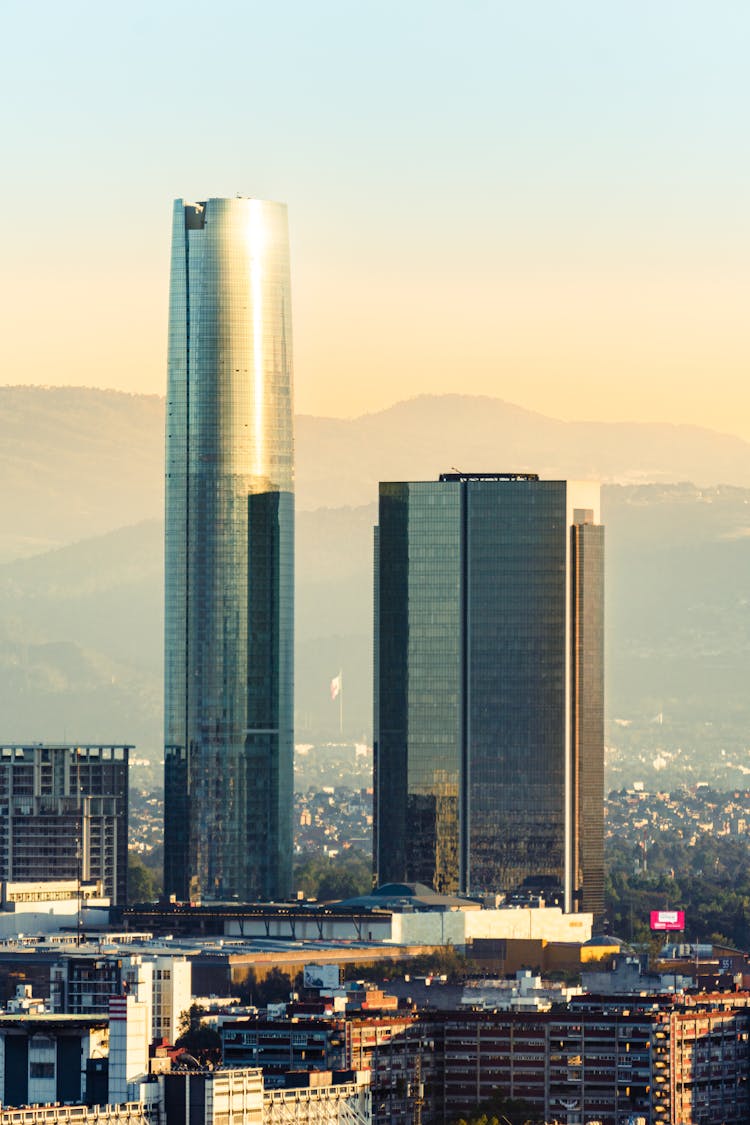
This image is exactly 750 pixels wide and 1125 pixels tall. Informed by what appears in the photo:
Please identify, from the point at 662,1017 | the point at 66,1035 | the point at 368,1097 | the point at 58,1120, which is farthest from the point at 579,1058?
the point at 58,1120

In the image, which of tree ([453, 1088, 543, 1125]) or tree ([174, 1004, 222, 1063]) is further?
tree ([174, 1004, 222, 1063])

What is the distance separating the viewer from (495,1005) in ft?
609

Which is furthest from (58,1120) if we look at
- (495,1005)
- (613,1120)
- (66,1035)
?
(495,1005)

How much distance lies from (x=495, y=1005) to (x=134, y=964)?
55.5 feet

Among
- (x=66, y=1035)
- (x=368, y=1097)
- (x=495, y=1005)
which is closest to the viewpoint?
(x=66, y=1035)

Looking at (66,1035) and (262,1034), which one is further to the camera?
(262,1034)

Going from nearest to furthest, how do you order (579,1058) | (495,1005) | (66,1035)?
(66,1035)
(579,1058)
(495,1005)

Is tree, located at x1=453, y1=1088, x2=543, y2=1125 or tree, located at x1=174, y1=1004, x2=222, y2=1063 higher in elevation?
tree, located at x1=174, y1=1004, x2=222, y2=1063

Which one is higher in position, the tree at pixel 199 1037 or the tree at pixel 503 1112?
the tree at pixel 199 1037

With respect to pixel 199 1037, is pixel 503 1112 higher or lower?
lower

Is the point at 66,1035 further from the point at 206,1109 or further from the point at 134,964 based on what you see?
the point at 134,964

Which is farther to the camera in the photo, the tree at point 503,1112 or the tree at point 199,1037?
the tree at point 199,1037

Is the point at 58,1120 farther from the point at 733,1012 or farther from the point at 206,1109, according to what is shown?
the point at 733,1012

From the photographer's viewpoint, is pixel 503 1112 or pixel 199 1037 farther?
pixel 199 1037
